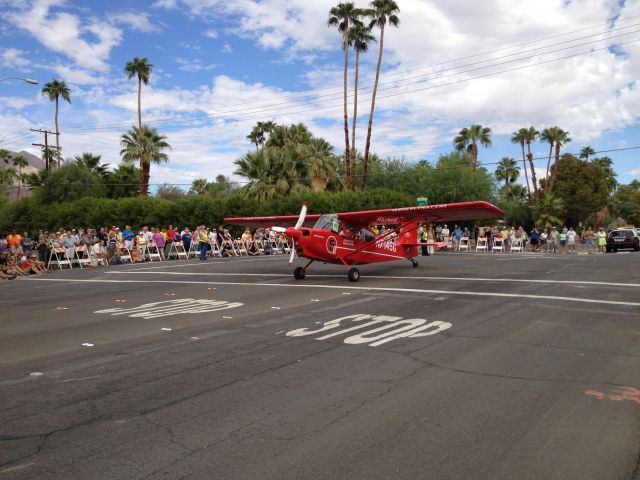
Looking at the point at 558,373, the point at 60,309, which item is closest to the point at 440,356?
the point at 558,373

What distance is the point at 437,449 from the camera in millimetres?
3764

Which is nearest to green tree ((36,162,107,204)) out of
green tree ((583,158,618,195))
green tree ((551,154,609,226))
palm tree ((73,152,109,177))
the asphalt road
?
palm tree ((73,152,109,177))

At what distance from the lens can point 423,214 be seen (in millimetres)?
16562

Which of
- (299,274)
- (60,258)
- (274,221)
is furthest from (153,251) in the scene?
(299,274)

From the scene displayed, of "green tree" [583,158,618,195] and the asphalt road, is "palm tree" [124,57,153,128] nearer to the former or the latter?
the asphalt road

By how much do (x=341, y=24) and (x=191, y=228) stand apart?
77.0ft

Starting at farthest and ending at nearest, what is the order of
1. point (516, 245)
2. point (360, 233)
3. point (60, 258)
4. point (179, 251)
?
point (516, 245)
point (179, 251)
point (60, 258)
point (360, 233)

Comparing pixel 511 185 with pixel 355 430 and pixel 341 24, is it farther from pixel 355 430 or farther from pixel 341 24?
pixel 355 430

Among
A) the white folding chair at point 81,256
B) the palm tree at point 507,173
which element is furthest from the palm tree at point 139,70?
the palm tree at point 507,173

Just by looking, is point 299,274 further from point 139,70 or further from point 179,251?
point 139,70

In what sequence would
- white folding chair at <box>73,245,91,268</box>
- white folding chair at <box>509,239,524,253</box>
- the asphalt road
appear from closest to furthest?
the asphalt road, white folding chair at <box>73,245,91,268</box>, white folding chair at <box>509,239,524,253</box>

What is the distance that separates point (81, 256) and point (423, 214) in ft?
59.3

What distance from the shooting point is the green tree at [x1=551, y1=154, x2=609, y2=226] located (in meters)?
61.8

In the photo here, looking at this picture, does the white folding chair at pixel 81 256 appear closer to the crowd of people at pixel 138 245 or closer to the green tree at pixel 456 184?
the crowd of people at pixel 138 245
